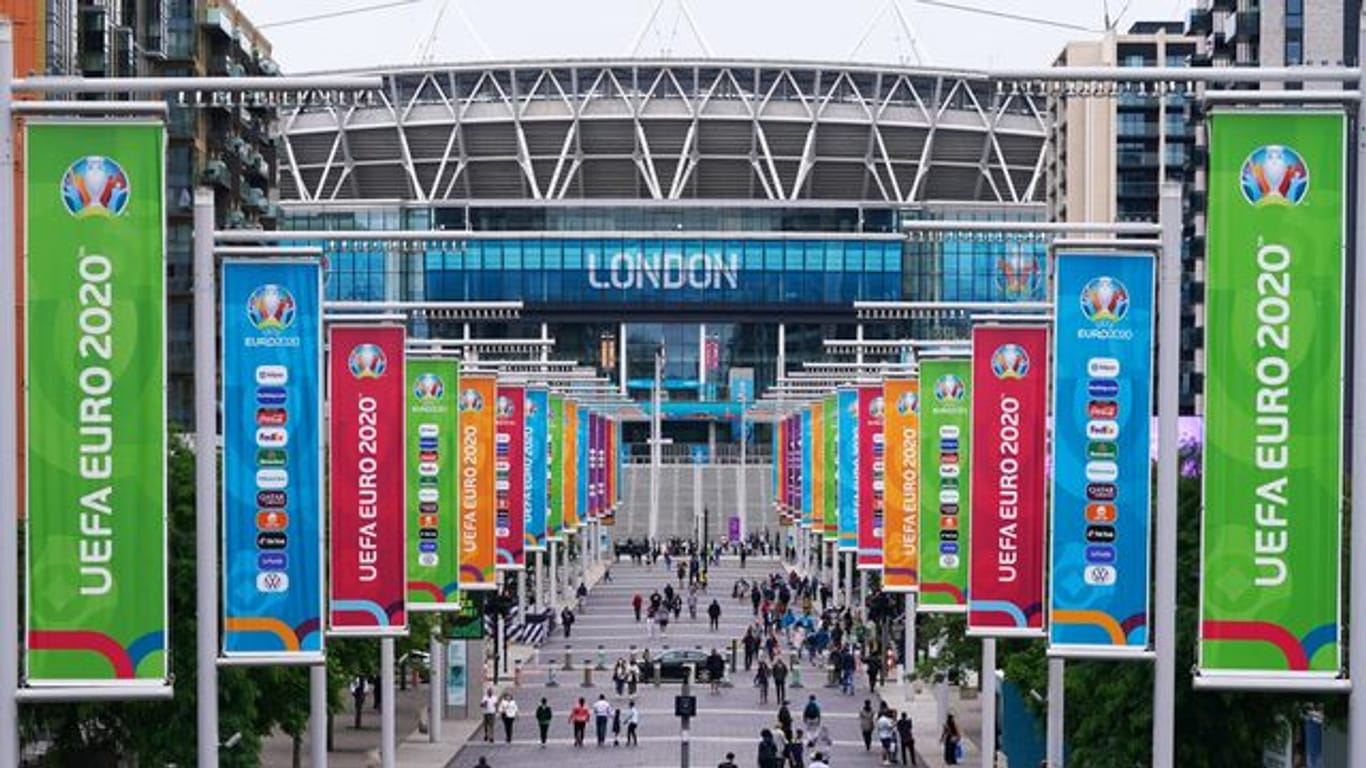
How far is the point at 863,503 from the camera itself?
6644 cm

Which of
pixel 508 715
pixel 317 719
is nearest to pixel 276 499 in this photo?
pixel 317 719

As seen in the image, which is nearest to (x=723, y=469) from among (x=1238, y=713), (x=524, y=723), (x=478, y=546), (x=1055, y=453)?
(x=524, y=723)

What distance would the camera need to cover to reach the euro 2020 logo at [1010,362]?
38.8 m

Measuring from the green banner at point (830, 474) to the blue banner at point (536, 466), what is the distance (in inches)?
311

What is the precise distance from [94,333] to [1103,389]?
38.2 feet

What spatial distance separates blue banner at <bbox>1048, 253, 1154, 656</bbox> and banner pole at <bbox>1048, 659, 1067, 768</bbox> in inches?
421

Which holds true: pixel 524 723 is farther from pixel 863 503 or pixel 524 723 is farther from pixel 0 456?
pixel 0 456

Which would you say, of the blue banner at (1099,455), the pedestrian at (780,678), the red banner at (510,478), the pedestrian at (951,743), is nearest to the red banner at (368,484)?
the blue banner at (1099,455)

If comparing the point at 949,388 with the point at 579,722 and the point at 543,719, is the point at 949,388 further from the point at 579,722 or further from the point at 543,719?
the point at 579,722

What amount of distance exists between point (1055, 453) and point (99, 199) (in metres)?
11.4

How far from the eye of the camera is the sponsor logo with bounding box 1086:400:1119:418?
30.6 metres

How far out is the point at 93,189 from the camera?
888 inches

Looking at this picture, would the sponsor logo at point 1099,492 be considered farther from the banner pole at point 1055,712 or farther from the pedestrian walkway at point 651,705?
the pedestrian walkway at point 651,705

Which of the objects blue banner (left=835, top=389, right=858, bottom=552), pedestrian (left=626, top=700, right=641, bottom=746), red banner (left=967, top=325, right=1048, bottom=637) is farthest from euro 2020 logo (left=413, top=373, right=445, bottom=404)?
blue banner (left=835, top=389, right=858, bottom=552)
